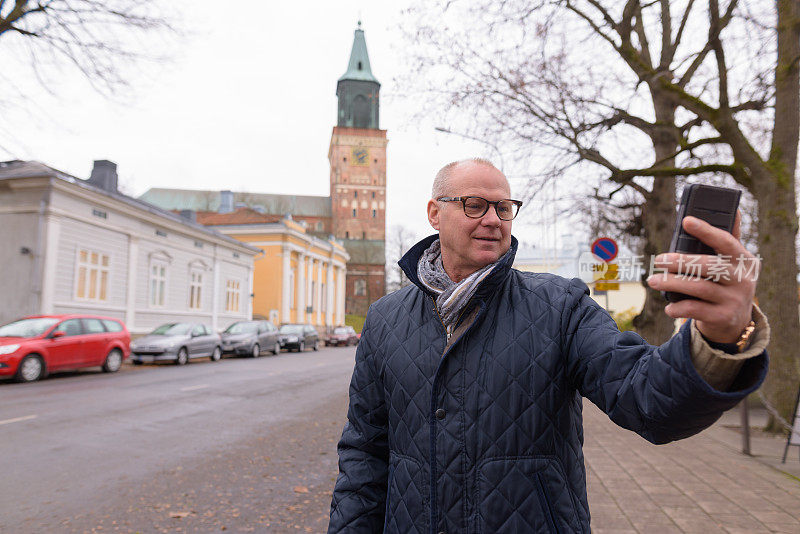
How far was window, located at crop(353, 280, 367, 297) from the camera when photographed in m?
80.1

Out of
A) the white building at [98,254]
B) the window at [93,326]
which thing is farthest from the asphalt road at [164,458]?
the white building at [98,254]

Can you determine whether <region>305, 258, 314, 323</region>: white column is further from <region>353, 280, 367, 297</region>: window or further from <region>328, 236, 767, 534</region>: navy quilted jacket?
<region>328, 236, 767, 534</region>: navy quilted jacket

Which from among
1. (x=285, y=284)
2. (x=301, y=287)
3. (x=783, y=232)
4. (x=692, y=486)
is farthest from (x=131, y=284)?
(x=301, y=287)

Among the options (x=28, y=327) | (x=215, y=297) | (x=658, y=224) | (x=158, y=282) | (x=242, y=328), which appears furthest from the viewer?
(x=215, y=297)

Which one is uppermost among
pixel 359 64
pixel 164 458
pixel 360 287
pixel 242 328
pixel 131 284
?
pixel 359 64

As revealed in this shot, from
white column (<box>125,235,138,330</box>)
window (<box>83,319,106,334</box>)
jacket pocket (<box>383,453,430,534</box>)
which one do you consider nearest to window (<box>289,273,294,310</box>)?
white column (<box>125,235,138,330</box>)

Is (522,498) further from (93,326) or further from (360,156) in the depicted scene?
(360,156)

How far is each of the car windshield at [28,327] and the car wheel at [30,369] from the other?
675 mm

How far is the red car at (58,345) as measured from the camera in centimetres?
1311

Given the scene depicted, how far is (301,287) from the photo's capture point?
167 feet

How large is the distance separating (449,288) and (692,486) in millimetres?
4764

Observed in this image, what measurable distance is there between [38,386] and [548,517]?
13651mm

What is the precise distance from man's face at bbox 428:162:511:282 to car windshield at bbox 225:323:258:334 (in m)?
24.8

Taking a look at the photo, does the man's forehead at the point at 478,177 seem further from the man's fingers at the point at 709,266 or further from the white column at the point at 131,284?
the white column at the point at 131,284
